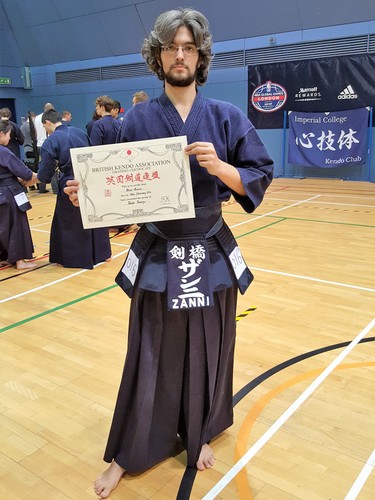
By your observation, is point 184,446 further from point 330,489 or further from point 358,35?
point 358,35

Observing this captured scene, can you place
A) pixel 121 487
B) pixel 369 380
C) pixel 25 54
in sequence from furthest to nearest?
pixel 25 54 → pixel 369 380 → pixel 121 487

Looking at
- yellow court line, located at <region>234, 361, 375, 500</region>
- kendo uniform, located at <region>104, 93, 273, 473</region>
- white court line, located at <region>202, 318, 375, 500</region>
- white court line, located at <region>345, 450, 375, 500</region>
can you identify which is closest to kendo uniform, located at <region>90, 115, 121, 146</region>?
white court line, located at <region>202, 318, 375, 500</region>

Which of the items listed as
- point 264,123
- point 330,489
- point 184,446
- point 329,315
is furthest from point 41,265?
point 264,123

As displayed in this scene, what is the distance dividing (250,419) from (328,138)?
27.6ft

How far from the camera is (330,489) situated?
6.13 feet

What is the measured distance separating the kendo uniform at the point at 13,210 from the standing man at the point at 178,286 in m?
3.08

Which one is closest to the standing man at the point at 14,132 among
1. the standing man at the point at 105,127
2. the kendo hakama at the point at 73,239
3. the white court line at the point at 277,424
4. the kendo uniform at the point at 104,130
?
the standing man at the point at 105,127

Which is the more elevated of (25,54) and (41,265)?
(25,54)

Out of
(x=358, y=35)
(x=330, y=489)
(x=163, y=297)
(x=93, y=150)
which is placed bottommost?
(x=330, y=489)

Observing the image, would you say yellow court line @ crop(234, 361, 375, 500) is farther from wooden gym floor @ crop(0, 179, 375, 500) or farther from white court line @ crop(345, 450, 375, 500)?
white court line @ crop(345, 450, 375, 500)

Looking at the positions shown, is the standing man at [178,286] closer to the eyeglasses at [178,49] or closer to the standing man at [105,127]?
the eyeglasses at [178,49]

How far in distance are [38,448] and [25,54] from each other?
13.9 m

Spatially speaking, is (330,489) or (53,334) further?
(53,334)

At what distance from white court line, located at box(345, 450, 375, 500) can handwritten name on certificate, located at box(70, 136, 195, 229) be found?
1248 mm
